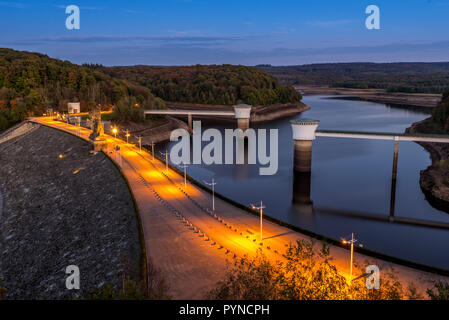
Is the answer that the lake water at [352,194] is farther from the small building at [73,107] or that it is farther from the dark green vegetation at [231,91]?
the dark green vegetation at [231,91]

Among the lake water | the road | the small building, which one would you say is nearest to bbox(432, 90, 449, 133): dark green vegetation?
the lake water

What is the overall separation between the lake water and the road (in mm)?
7381

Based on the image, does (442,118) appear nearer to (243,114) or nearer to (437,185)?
(243,114)

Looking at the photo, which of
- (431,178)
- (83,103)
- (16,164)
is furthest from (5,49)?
(431,178)

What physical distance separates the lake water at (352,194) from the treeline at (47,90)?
216ft

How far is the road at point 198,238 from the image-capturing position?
2544cm

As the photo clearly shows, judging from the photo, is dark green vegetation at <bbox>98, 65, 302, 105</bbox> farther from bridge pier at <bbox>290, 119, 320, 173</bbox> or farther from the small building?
bridge pier at <bbox>290, 119, 320, 173</bbox>

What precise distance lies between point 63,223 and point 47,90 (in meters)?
98.5

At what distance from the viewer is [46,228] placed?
43.1 metres

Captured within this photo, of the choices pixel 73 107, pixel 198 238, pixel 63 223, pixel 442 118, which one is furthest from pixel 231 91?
pixel 198 238

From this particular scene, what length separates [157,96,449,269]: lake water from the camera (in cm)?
3756

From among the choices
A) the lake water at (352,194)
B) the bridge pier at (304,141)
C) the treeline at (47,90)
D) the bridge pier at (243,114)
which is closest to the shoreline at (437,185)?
the lake water at (352,194)
